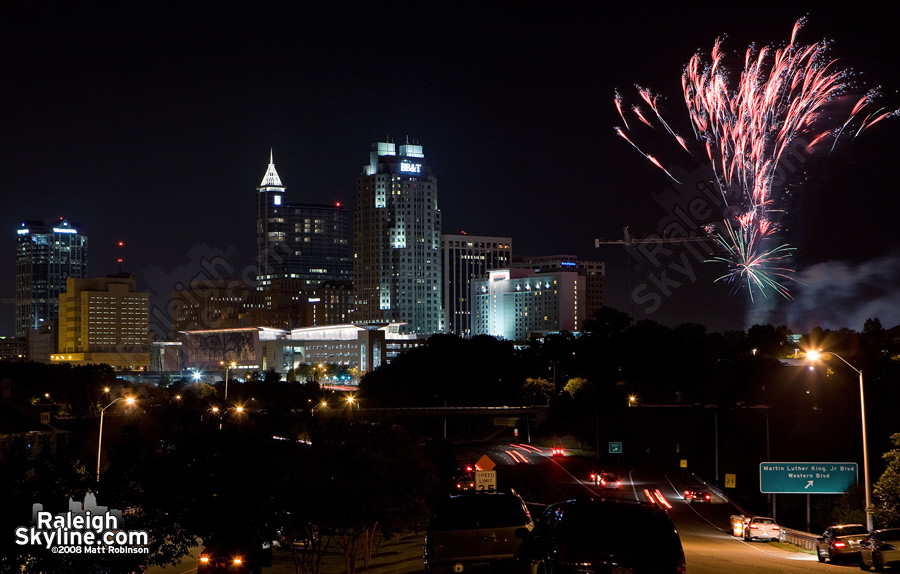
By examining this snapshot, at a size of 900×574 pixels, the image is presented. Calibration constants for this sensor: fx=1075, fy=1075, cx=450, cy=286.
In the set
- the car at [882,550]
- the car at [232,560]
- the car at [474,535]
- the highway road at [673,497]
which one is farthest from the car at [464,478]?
the car at [474,535]

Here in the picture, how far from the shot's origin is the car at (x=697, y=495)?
66.1m

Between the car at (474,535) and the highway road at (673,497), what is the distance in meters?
5.74

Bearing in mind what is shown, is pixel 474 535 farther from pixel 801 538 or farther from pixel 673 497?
pixel 673 497

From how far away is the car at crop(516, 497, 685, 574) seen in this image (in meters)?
15.8

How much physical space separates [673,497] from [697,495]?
2.64 metres

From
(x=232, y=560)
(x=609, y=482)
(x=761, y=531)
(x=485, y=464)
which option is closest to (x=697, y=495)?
(x=609, y=482)

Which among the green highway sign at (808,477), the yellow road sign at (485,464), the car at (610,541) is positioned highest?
the car at (610,541)

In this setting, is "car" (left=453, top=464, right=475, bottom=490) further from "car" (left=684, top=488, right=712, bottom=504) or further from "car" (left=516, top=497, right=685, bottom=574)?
"car" (left=516, top=497, right=685, bottom=574)

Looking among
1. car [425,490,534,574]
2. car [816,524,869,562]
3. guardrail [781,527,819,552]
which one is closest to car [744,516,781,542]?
guardrail [781,527,819,552]

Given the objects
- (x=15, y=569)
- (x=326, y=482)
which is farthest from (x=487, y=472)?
(x=15, y=569)

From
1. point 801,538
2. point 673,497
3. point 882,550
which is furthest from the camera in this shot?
point 673,497

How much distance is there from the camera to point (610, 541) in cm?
1611

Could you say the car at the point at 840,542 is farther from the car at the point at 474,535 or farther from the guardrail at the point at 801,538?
the car at the point at 474,535

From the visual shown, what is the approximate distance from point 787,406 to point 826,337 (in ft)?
150
